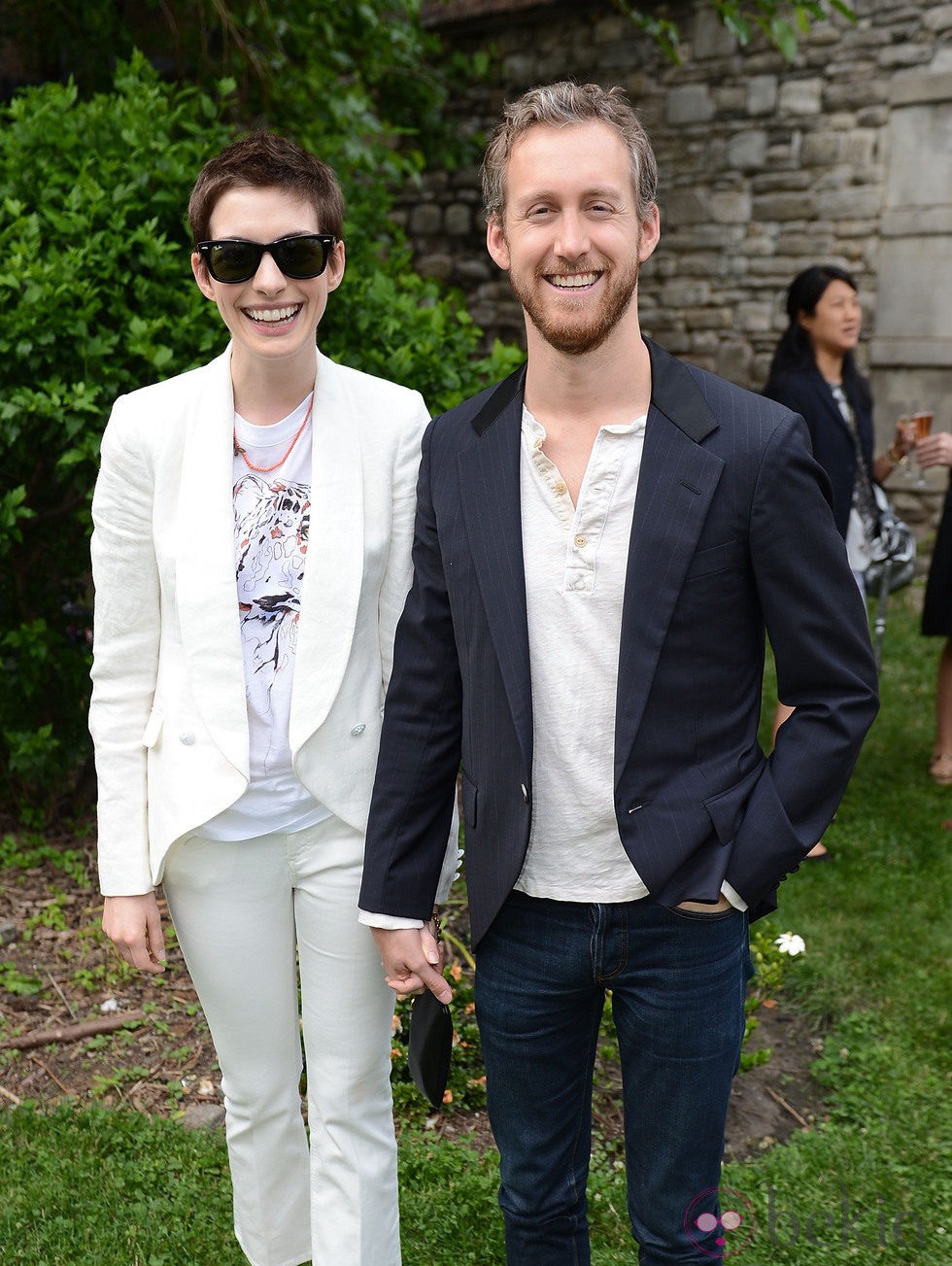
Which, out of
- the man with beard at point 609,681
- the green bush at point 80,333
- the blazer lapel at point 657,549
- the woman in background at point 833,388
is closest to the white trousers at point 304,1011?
the man with beard at point 609,681

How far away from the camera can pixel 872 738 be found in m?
6.12

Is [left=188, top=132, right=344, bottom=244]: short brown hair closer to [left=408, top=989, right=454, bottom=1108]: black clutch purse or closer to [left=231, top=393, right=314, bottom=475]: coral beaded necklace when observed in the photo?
[left=231, top=393, right=314, bottom=475]: coral beaded necklace

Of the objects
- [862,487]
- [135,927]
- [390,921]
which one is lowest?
[135,927]

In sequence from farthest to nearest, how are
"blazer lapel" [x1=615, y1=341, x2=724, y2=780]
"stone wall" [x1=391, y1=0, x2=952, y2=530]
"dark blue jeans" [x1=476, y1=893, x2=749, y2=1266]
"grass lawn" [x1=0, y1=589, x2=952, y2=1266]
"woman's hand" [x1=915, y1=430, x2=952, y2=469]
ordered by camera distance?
"stone wall" [x1=391, y1=0, x2=952, y2=530]
"woman's hand" [x1=915, y1=430, x2=952, y2=469]
"grass lawn" [x1=0, y1=589, x2=952, y2=1266]
"dark blue jeans" [x1=476, y1=893, x2=749, y2=1266]
"blazer lapel" [x1=615, y1=341, x2=724, y2=780]

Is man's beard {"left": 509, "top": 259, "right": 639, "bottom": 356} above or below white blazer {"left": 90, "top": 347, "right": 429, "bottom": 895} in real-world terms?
above

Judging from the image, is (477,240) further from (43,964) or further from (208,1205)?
(208,1205)

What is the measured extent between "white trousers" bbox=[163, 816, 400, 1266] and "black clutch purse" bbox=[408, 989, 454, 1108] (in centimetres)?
9

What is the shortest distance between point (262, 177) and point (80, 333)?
1919 mm

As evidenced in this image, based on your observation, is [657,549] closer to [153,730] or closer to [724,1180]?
[153,730]

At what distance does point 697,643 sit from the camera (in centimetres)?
189

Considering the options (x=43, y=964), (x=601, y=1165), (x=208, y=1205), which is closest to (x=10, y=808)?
(x=43, y=964)

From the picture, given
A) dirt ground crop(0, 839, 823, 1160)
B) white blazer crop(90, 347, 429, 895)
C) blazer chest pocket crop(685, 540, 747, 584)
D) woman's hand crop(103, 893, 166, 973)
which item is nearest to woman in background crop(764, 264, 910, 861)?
dirt ground crop(0, 839, 823, 1160)

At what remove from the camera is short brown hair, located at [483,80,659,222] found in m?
1.88

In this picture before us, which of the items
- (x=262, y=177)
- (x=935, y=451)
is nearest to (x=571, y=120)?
(x=262, y=177)
